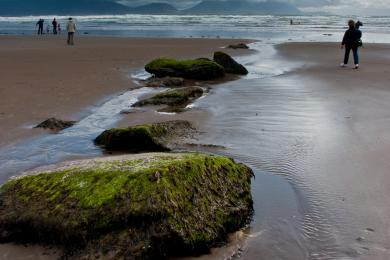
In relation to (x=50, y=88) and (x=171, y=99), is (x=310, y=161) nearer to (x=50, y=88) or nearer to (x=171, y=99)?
(x=171, y=99)

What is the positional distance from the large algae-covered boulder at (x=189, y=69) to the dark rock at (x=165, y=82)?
0.67m

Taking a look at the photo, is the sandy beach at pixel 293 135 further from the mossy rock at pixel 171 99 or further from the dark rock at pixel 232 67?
the dark rock at pixel 232 67

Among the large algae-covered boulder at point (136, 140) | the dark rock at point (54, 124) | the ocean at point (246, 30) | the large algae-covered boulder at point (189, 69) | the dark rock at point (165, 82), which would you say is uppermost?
the ocean at point (246, 30)

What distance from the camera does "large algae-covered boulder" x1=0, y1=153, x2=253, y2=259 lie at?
3951 mm

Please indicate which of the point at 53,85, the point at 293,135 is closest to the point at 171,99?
the point at 293,135

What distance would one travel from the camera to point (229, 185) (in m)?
4.80

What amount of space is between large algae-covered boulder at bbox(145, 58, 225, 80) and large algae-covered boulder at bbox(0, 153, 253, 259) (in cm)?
989

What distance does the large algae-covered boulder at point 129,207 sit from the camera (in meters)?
3.95

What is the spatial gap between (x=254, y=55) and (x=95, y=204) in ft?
→ 64.4

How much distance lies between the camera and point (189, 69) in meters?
14.6

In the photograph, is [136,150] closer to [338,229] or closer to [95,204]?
[95,204]

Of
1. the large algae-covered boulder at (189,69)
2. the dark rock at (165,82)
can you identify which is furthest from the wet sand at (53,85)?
the large algae-covered boulder at (189,69)

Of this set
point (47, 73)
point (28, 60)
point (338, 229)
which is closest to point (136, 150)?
point (338, 229)

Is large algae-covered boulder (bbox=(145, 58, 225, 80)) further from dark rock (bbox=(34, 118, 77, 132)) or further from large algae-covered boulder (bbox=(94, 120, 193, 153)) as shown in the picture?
large algae-covered boulder (bbox=(94, 120, 193, 153))
